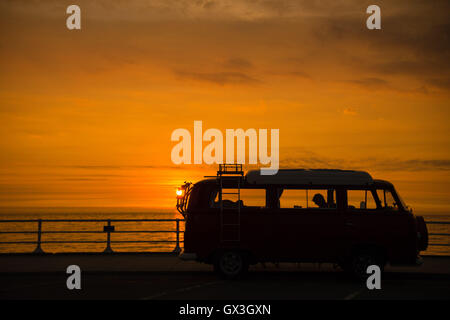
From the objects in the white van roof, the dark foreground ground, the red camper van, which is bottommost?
the dark foreground ground

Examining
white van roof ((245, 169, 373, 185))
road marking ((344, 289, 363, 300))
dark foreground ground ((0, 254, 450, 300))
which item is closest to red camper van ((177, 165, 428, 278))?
white van roof ((245, 169, 373, 185))

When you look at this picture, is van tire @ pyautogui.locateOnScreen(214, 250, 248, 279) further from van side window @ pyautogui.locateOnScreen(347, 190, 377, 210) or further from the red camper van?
van side window @ pyautogui.locateOnScreen(347, 190, 377, 210)

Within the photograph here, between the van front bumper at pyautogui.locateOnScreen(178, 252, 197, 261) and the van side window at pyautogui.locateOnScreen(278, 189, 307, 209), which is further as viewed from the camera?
the van side window at pyautogui.locateOnScreen(278, 189, 307, 209)

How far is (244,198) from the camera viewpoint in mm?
17469

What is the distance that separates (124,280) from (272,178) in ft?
15.7

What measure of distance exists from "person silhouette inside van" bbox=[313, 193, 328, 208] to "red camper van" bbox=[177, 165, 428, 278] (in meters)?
0.03

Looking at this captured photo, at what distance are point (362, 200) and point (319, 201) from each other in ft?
3.80

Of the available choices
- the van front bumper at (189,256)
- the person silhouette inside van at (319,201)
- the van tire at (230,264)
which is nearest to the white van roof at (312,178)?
the person silhouette inside van at (319,201)

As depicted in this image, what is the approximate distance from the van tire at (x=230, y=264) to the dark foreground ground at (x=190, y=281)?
290 millimetres

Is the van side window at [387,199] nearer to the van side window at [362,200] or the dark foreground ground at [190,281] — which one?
the van side window at [362,200]

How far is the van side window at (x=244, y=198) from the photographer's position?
17.4m

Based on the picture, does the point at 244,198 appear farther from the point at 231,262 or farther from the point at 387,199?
the point at 387,199

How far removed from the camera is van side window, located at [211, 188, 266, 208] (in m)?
17.4

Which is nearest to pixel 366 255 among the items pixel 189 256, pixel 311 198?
pixel 311 198
